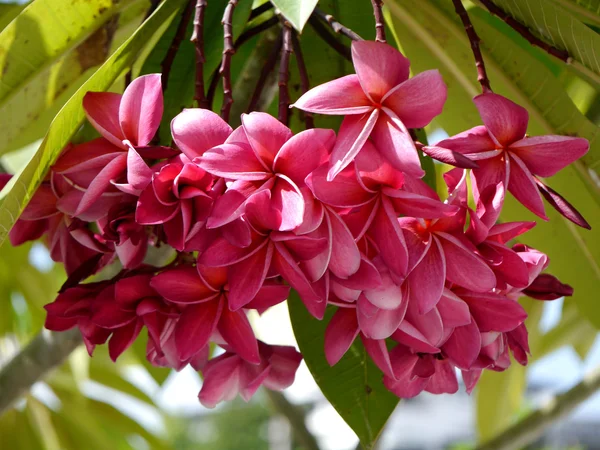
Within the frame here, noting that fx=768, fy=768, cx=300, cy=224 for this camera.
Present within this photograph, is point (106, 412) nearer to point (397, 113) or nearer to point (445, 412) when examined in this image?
point (397, 113)

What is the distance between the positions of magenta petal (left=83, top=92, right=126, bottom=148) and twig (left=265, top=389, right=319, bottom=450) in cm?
85

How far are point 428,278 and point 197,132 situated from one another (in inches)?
7.1

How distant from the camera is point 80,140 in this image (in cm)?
71

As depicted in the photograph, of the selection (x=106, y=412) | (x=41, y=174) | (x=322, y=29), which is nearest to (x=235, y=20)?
(x=322, y=29)

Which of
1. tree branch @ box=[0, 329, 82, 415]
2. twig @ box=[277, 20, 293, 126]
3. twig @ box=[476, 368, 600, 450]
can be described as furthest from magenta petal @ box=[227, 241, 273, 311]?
twig @ box=[476, 368, 600, 450]

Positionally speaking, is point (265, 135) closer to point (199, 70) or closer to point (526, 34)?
point (199, 70)

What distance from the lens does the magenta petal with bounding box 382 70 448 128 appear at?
0.49 m

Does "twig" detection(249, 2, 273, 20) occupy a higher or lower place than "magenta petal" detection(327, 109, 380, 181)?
lower

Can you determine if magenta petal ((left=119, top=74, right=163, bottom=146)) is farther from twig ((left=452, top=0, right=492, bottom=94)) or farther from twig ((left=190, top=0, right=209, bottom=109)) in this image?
twig ((left=452, top=0, right=492, bottom=94))

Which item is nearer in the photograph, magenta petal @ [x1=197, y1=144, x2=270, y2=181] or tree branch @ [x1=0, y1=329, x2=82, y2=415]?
magenta petal @ [x1=197, y1=144, x2=270, y2=181]

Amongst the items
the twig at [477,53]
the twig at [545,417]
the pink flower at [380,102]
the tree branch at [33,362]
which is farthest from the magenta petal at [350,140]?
the twig at [545,417]

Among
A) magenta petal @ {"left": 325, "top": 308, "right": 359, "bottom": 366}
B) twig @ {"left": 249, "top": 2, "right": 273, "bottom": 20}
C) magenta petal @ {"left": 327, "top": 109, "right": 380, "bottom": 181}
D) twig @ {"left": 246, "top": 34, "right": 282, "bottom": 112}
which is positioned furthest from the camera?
twig @ {"left": 249, "top": 2, "right": 273, "bottom": 20}

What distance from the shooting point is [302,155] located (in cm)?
49

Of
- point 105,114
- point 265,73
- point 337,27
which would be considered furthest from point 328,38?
point 105,114
